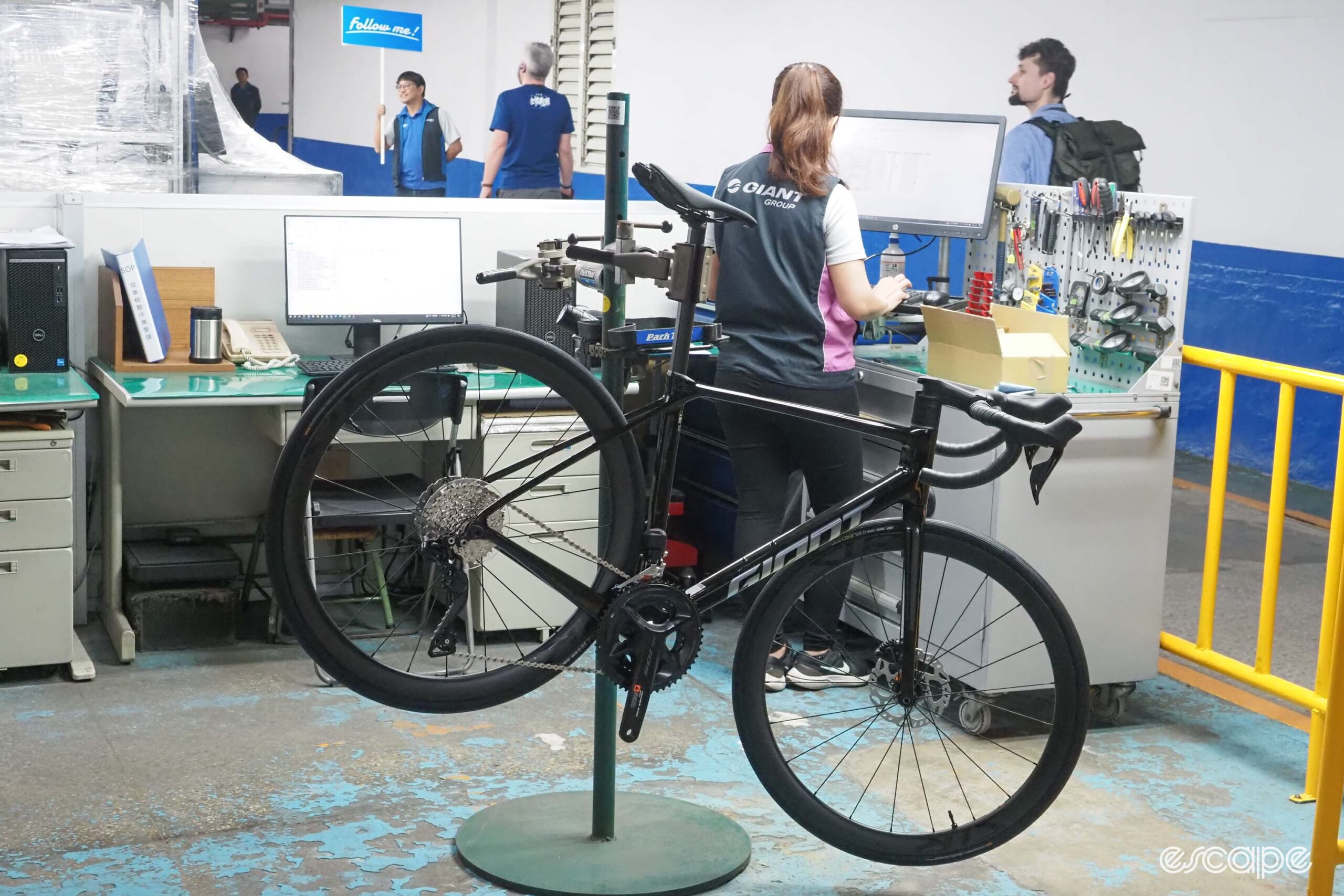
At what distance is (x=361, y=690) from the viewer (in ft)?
7.05

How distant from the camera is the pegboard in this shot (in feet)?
11.0

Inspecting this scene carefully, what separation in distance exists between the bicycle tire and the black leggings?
45.1 inches

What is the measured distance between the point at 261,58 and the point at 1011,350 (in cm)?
1677

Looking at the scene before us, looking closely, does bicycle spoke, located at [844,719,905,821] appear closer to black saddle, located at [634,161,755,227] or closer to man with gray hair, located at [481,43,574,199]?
black saddle, located at [634,161,755,227]

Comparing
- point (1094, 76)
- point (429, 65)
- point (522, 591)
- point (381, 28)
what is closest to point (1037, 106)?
point (1094, 76)

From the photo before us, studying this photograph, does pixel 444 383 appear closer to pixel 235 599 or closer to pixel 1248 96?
pixel 235 599

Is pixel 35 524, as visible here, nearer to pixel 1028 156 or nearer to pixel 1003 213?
pixel 1003 213

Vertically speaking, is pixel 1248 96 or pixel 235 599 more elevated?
pixel 1248 96

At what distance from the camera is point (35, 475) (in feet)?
11.6

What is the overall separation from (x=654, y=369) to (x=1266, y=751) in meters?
1.83

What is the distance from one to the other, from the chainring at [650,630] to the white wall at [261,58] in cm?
1709

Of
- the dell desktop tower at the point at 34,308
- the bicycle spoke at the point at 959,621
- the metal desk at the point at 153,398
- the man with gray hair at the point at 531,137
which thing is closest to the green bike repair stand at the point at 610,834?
the bicycle spoke at the point at 959,621

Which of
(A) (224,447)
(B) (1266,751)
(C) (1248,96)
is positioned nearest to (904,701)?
(B) (1266,751)

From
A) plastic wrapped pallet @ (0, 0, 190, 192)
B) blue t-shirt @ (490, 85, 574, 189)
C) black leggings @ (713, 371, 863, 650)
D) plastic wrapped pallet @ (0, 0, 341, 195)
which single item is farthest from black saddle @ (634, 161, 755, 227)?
blue t-shirt @ (490, 85, 574, 189)
